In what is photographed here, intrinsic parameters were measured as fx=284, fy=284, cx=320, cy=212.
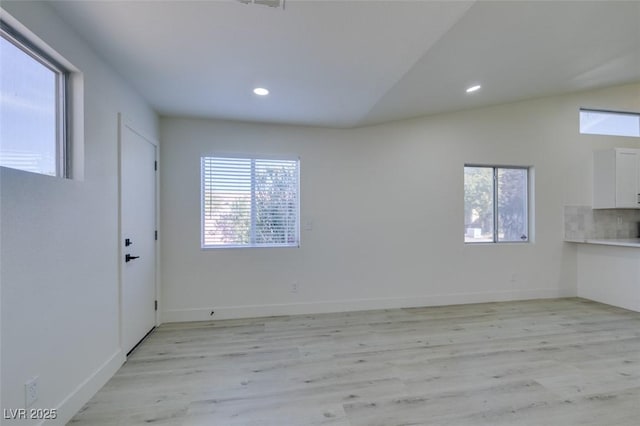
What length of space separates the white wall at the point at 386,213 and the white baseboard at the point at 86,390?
116 cm

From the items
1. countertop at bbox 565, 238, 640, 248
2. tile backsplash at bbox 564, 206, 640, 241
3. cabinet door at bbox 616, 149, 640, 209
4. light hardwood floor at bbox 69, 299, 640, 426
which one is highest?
cabinet door at bbox 616, 149, 640, 209

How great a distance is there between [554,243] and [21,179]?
19.7 feet

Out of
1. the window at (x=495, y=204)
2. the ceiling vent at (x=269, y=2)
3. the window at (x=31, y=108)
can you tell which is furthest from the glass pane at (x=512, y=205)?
the window at (x=31, y=108)

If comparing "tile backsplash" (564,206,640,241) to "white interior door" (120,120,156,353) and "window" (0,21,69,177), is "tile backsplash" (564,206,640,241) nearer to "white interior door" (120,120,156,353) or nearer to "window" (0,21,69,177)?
"white interior door" (120,120,156,353)

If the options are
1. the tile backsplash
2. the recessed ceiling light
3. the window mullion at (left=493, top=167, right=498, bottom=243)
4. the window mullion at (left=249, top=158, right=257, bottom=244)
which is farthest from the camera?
the tile backsplash

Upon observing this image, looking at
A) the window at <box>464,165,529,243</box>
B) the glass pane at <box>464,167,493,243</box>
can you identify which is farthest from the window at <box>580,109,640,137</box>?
the glass pane at <box>464,167,493,243</box>

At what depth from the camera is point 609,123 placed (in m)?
4.56

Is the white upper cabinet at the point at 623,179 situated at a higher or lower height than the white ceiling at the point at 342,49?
lower

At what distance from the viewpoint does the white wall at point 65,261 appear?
1.40 metres

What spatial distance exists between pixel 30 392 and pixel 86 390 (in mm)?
554

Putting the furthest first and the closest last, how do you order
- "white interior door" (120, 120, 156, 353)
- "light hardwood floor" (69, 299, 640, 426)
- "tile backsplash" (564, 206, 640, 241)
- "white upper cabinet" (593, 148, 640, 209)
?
"tile backsplash" (564, 206, 640, 241) < "white upper cabinet" (593, 148, 640, 209) < "white interior door" (120, 120, 156, 353) < "light hardwood floor" (69, 299, 640, 426)

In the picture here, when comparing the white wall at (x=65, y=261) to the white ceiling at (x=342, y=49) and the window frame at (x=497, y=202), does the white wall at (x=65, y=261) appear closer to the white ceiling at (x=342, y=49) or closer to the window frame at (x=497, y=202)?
the white ceiling at (x=342, y=49)

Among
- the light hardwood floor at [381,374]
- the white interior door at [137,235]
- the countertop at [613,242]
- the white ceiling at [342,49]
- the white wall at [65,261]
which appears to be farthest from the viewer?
the countertop at [613,242]

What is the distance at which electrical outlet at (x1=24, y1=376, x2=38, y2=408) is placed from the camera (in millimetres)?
1461
